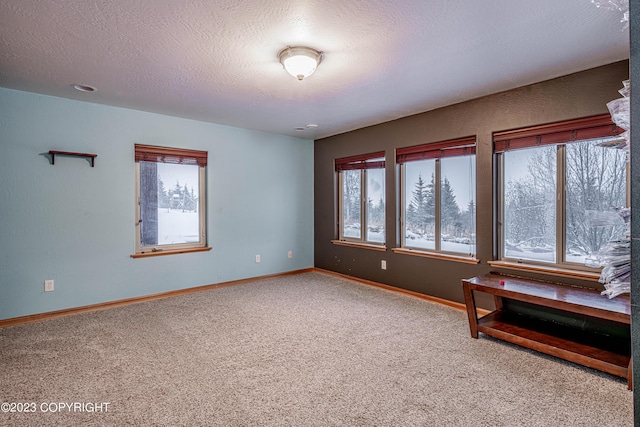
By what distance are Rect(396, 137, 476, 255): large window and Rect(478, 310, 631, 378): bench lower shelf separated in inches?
38.2

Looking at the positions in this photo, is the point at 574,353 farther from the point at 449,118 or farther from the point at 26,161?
the point at 26,161

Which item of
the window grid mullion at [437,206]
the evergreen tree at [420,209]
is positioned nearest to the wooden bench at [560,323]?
the window grid mullion at [437,206]

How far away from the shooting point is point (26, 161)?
342 cm

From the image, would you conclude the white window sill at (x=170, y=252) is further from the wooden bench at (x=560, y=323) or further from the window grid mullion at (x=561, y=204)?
the window grid mullion at (x=561, y=204)

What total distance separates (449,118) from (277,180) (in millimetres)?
2756

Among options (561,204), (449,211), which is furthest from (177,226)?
(561,204)

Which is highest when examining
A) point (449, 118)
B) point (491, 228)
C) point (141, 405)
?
point (449, 118)

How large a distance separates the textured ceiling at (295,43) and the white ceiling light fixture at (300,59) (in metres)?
0.06

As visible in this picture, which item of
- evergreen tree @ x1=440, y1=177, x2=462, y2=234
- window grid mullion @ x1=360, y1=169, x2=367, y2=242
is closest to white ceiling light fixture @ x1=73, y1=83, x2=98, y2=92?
window grid mullion @ x1=360, y1=169, x2=367, y2=242

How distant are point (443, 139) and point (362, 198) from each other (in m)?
1.61

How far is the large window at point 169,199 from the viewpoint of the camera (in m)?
4.20

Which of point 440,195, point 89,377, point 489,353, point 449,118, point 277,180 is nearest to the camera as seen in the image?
point 89,377

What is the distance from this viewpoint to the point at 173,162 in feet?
14.5

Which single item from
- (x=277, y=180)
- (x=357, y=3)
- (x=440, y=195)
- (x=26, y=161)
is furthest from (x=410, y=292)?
(x=26, y=161)
